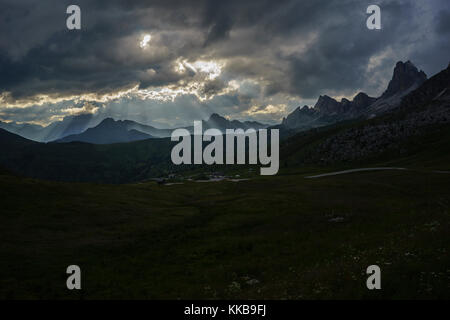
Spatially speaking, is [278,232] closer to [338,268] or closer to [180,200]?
[338,268]

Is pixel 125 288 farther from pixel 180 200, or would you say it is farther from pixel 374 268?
pixel 180 200

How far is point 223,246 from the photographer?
38.2m

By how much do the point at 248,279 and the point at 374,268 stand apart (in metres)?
11.0

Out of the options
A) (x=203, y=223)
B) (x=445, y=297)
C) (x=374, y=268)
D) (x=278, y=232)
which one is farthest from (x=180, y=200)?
(x=445, y=297)

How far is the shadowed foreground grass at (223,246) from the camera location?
20766mm

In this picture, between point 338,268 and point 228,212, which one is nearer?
point 338,268

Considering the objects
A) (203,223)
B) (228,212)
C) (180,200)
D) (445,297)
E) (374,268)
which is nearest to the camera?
(445,297)

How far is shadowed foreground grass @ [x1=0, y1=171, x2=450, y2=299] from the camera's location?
2077cm

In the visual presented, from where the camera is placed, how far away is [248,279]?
26578 mm

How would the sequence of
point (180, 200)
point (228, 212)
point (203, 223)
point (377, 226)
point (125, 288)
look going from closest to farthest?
point (125, 288) → point (377, 226) → point (203, 223) → point (228, 212) → point (180, 200)

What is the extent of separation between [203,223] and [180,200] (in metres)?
31.7

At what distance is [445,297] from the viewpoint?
1504 centimetres
